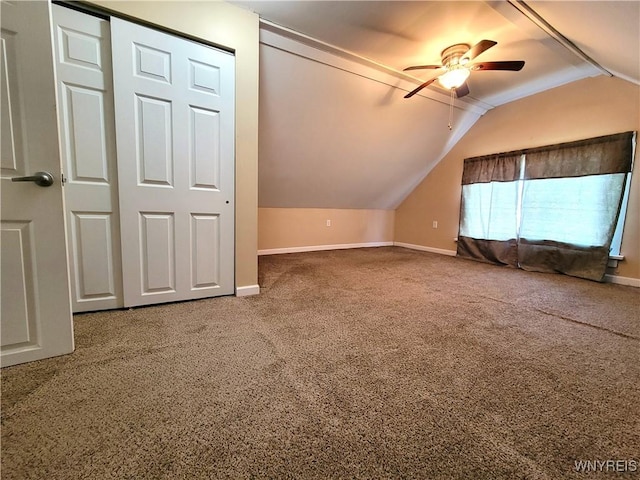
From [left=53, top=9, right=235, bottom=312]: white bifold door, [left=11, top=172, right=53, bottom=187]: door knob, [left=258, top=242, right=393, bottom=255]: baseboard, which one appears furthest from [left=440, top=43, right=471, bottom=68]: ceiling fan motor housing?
[left=258, top=242, right=393, bottom=255]: baseboard

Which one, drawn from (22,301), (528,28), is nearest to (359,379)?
(22,301)

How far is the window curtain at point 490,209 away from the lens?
3541 millimetres

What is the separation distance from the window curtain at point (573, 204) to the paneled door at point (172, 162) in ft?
12.1

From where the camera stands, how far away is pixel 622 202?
2.70m

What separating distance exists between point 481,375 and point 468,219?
346 centimetres

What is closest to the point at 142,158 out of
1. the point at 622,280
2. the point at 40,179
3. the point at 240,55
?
the point at 40,179

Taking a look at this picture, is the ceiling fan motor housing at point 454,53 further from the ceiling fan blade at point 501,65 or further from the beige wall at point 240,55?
the beige wall at point 240,55

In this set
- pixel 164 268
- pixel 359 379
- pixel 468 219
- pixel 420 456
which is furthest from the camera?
pixel 468 219

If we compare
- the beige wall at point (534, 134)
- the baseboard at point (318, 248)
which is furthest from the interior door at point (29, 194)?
the beige wall at point (534, 134)

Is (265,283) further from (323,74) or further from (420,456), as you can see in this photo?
(323,74)

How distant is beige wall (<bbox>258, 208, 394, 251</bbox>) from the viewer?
14.0 ft

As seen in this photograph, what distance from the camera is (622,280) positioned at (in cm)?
276

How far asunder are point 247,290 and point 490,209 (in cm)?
364

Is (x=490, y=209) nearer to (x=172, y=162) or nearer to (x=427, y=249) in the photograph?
(x=427, y=249)
